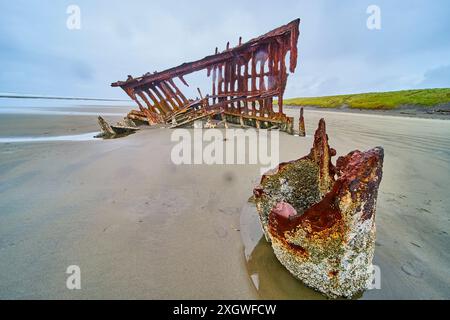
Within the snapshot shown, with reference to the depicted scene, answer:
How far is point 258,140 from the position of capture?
5.52 meters

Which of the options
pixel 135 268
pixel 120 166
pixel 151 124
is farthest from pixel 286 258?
pixel 151 124

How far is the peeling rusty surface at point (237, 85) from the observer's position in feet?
23.0

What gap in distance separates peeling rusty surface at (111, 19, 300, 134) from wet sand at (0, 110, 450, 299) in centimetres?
417

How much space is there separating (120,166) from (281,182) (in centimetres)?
273

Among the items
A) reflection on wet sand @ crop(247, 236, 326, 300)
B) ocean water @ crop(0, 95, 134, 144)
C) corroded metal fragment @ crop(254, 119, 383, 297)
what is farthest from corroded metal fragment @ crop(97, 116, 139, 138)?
corroded metal fragment @ crop(254, 119, 383, 297)

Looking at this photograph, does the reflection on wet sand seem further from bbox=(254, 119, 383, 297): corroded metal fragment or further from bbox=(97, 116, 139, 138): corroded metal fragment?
bbox=(97, 116, 139, 138): corroded metal fragment

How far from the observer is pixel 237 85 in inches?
345

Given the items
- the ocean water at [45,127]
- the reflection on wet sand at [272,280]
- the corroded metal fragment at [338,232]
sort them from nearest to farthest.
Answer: the corroded metal fragment at [338,232]
the reflection on wet sand at [272,280]
the ocean water at [45,127]

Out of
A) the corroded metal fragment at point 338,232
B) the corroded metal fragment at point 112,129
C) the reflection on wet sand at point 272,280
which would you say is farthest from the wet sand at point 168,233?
the corroded metal fragment at point 112,129

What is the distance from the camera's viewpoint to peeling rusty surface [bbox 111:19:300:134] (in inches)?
276

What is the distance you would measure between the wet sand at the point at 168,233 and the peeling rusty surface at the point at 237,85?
417 cm

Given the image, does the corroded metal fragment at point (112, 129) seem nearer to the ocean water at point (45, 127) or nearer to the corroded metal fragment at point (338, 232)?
the ocean water at point (45, 127)

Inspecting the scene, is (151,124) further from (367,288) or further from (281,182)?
(367,288)

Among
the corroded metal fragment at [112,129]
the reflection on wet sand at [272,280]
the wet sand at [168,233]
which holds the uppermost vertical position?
the corroded metal fragment at [112,129]
